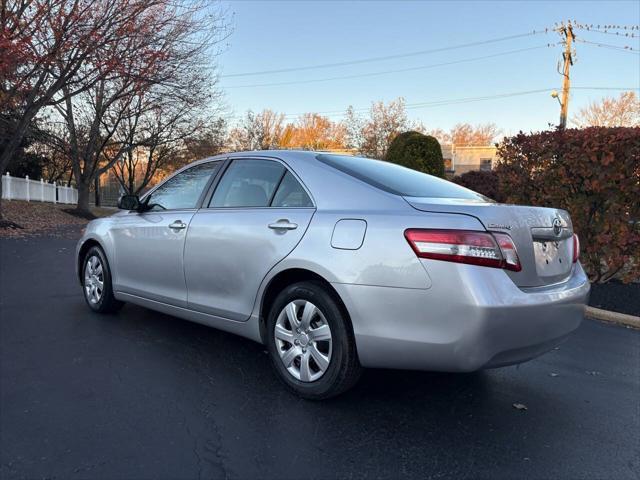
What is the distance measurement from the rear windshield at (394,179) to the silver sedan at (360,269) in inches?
0.7

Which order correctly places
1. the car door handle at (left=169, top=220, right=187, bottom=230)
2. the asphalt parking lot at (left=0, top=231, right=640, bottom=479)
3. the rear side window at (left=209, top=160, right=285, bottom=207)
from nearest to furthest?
the asphalt parking lot at (left=0, top=231, right=640, bottom=479) < the rear side window at (left=209, top=160, right=285, bottom=207) < the car door handle at (left=169, top=220, right=187, bottom=230)

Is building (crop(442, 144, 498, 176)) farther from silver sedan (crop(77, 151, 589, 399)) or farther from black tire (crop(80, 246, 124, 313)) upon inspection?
silver sedan (crop(77, 151, 589, 399))

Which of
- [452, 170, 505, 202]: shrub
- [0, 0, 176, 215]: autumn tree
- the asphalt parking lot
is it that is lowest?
the asphalt parking lot

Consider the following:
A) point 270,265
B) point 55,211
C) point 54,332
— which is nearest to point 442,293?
point 270,265

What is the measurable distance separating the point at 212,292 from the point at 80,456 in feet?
4.83

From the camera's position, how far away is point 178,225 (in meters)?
4.06

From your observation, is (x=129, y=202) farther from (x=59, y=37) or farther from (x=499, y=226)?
(x=59, y=37)

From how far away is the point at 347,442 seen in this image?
8.70 feet

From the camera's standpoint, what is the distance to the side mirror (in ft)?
15.3

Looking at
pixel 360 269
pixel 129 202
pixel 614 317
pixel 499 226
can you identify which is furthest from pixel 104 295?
pixel 614 317

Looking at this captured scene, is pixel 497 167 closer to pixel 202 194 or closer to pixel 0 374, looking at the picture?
pixel 202 194

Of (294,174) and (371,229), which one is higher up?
(294,174)

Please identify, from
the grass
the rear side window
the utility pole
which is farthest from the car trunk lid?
the utility pole

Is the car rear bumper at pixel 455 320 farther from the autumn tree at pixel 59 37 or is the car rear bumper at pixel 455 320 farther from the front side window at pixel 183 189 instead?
the autumn tree at pixel 59 37
